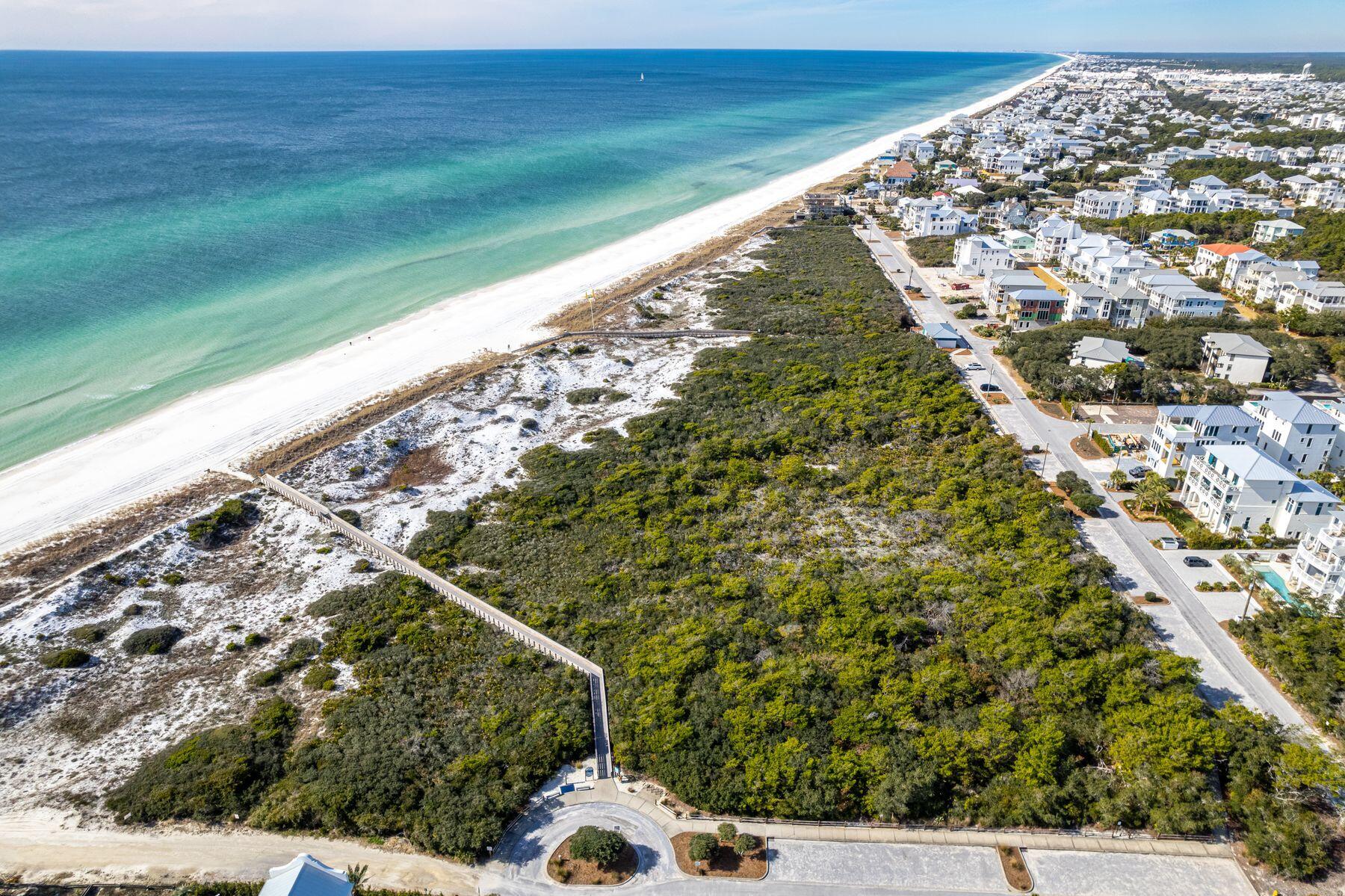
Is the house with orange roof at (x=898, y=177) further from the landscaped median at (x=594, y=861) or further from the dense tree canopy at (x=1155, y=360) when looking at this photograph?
the landscaped median at (x=594, y=861)

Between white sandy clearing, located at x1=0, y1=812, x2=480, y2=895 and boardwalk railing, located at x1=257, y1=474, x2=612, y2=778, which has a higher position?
boardwalk railing, located at x1=257, y1=474, x2=612, y2=778

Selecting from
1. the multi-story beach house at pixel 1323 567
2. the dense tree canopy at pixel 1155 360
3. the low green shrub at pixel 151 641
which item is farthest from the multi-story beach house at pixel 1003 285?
the low green shrub at pixel 151 641

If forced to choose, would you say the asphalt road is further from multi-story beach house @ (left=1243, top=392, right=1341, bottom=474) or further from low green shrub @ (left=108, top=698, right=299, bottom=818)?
low green shrub @ (left=108, top=698, right=299, bottom=818)

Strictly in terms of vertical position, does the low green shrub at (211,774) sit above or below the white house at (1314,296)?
below

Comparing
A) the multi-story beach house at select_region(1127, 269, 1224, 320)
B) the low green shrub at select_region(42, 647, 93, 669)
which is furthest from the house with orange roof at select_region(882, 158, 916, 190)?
the low green shrub at select_region(42, 647, 93, 669)

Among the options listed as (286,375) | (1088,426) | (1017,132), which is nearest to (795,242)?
(1088,426)
